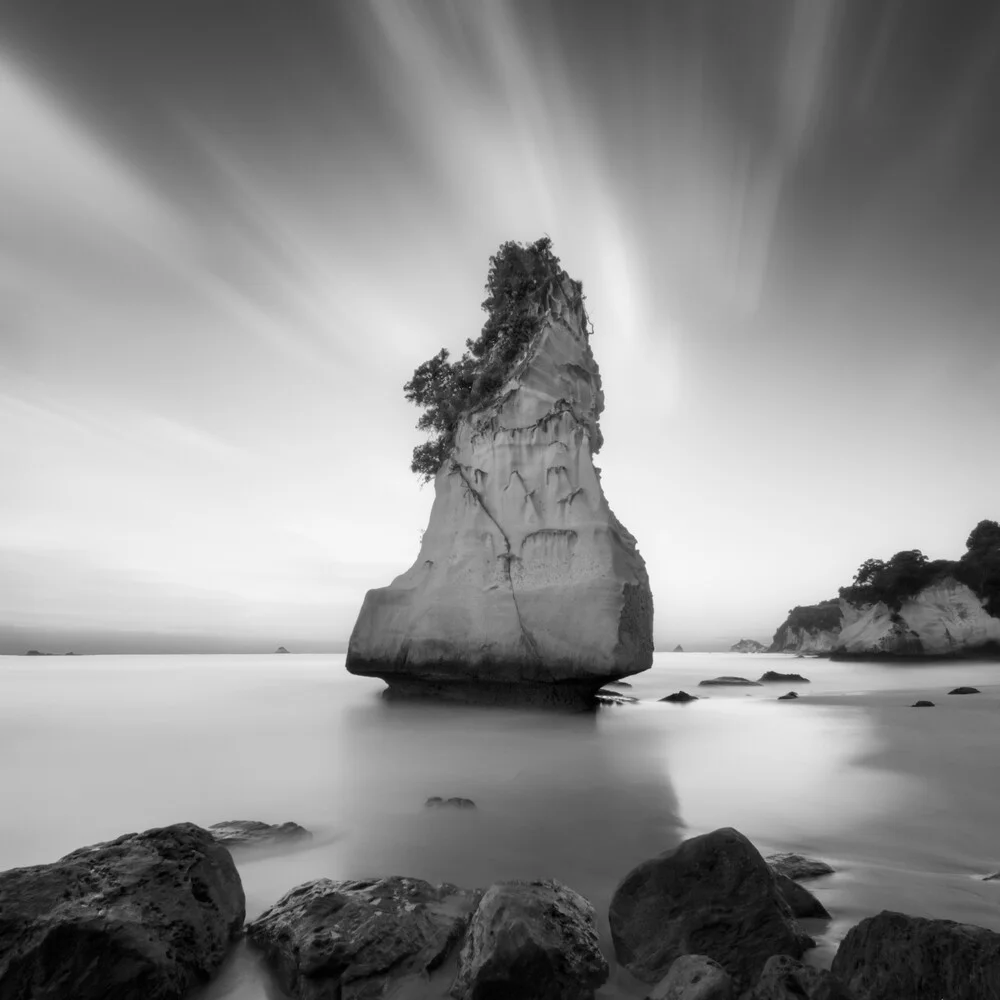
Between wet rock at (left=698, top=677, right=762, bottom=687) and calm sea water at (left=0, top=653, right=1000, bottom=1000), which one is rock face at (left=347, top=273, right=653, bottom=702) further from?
wet rock at (left=698, top=677, right=762, bottom=687)

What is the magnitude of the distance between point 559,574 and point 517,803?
7036 millimetres

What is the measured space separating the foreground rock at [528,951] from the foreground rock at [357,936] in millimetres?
261

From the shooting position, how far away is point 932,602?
40.2m

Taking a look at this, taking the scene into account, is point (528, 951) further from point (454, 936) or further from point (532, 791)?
point (532, 791)

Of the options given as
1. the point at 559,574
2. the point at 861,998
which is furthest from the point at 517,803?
the point at 559,574

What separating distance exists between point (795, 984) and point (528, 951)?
1.09m

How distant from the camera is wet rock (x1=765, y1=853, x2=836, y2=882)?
3875 mm

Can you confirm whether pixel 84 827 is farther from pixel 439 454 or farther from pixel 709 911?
pixel 439 454

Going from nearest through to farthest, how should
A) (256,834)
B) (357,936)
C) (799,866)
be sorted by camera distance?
(357,936), (799,866), (256,834)

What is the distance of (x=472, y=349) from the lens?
650 inches

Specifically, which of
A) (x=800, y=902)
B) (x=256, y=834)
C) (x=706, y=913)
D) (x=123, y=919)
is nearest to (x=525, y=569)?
(x=256, y=834)

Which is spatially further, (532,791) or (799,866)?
(532,791)

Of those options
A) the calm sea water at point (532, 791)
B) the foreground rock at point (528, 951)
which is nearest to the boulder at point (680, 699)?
the calm sea water at point (532, 791)

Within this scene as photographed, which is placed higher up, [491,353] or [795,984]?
[491,353]
